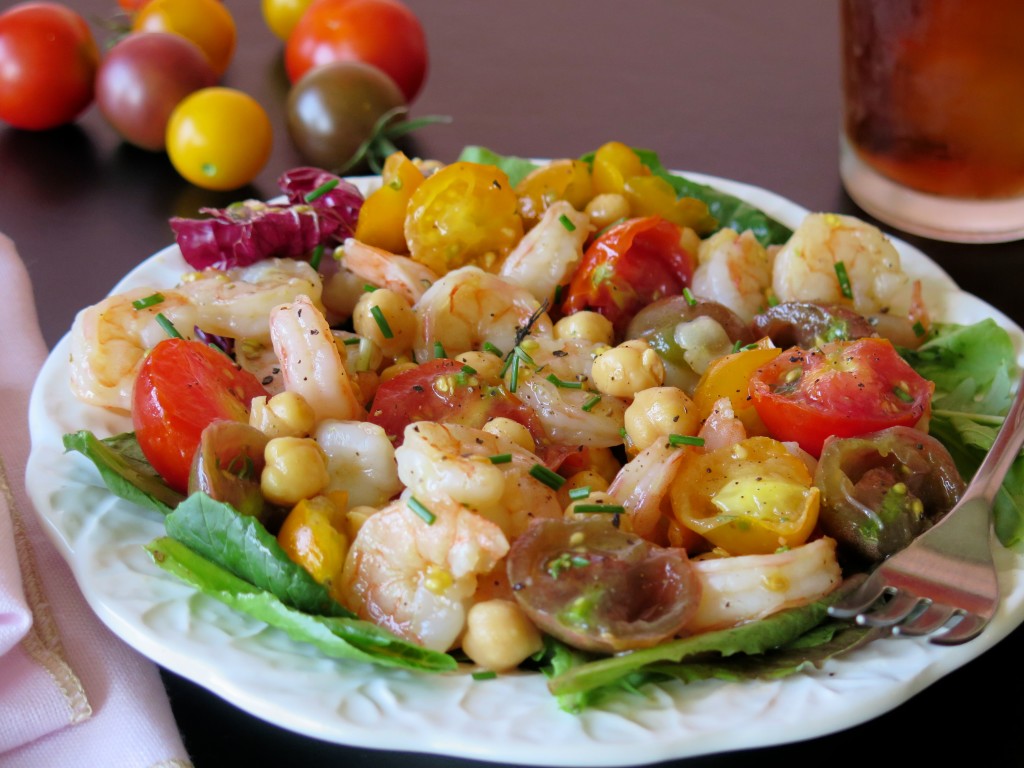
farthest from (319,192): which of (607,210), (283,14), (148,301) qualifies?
(283,14)

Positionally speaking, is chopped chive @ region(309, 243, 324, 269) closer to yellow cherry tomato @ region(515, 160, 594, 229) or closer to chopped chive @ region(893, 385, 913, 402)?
yellow cherry tomato @ region(515, 160, 594, 229)

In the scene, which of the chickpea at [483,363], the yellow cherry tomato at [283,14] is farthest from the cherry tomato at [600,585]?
the yellow cherry tomato at [283,14]

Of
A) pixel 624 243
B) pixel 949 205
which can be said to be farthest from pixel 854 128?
pixel 624 243

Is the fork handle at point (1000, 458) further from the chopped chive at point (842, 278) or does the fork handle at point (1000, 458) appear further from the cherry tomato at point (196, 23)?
the cherry tomato at point (196, 23)

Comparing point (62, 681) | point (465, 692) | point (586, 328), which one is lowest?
point (62, 681)

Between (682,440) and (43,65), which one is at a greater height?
(682,440)

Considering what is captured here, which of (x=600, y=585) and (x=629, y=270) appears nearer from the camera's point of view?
(x=600, y=585)

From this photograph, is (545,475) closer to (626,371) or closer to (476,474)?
(476,474)
